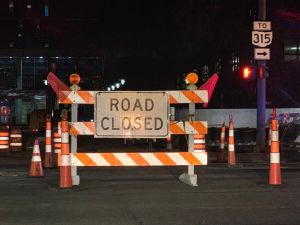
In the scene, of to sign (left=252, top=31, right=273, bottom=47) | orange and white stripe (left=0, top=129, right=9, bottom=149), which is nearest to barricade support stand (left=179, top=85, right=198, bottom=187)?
orange and white stripe (left=0, top=129, right=9, bottom=149)

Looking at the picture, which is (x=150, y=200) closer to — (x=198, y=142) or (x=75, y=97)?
(x=75, y=97)

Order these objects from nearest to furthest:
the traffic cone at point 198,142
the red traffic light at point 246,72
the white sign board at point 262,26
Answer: the traffic cone at point 198,142, the white sign board at point 262,26, the red traffic light at point 246,72

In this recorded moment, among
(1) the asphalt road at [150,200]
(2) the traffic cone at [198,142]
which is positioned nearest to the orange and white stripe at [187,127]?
(1) the asphalt road at [150,200]

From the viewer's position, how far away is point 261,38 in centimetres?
2127

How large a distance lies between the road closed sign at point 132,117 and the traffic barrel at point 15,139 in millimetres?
11396

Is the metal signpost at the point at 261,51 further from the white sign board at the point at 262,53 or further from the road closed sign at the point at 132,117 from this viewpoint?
the road closed sign at the point at 132,117

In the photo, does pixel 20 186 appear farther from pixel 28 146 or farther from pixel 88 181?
pixel 28 146

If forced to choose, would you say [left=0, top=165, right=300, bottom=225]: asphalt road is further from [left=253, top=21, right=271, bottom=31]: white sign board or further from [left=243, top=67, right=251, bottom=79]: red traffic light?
[left=243, top=67, right=251, bottom=79]: red traffic light

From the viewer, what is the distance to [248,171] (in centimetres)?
1365

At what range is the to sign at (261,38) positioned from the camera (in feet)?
69.2

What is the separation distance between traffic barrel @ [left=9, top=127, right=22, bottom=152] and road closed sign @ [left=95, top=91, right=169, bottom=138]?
449 inches

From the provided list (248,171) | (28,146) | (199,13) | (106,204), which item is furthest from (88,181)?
(199,13)

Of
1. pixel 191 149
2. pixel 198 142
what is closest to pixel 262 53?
pixel 198 142

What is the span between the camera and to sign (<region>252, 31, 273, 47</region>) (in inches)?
830
